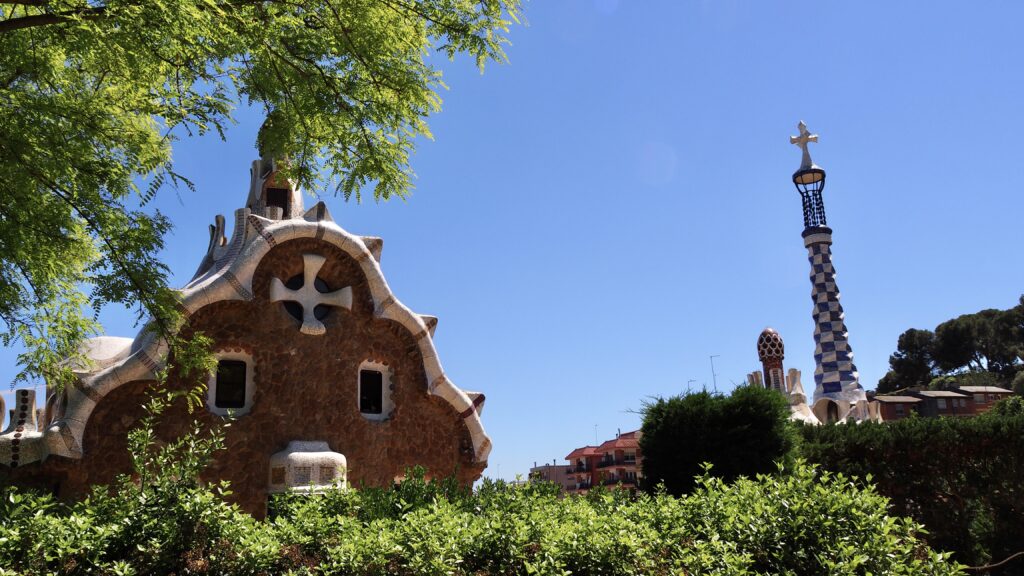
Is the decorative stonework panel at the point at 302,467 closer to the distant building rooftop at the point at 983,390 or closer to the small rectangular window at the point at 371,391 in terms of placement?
the small rectangular window at the point at 371,391

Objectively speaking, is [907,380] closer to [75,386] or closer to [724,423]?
[724,423]

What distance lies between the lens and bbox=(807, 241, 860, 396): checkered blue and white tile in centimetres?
2166

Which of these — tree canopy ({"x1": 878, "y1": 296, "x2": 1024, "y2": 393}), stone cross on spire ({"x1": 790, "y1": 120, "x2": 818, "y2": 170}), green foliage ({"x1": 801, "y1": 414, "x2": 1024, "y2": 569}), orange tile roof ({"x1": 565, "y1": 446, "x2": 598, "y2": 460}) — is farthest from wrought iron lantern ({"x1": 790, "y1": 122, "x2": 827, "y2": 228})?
tree canopy ({"x1": 878, "y1": 296, "x2": 1024, "y2": 393})

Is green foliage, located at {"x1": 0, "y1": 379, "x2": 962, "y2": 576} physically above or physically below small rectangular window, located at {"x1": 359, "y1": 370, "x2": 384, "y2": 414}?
below

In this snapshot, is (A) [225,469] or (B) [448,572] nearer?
(B) [448,572]

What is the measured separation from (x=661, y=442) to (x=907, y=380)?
5237cm

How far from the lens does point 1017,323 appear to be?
166 feet

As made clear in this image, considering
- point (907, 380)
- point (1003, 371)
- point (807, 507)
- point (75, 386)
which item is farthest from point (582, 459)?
point (807, 507)

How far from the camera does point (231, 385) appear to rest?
11062 mm

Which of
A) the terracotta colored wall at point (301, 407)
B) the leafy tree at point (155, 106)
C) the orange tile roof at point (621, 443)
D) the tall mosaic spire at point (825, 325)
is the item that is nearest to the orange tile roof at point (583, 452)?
the orange tile roof at point (621, 443)

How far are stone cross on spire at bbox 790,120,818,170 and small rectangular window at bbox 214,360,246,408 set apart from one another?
65.5 feet

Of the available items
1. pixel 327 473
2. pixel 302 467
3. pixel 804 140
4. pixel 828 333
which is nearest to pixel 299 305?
pixel 302 467

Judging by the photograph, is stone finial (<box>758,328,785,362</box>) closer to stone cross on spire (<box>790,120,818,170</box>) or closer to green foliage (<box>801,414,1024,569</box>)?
stone cross on spire (<box>790,120,818,170</box>)

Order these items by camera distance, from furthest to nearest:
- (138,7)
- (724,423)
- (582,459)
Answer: (582,459), (724,423), (138,7)
